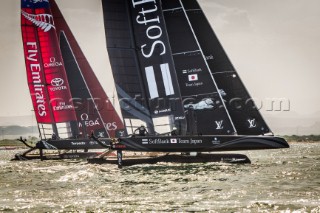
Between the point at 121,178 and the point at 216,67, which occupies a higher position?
the point at 216,67

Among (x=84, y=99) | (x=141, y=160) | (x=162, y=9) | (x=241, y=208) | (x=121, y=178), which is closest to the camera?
(x=241, y=208)

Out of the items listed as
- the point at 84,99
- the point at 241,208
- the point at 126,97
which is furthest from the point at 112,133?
the point at 241,208

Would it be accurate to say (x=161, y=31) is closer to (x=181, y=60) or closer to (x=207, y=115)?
(x=181, y=60)

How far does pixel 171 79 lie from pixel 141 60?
6.32ft

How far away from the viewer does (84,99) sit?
116 feet

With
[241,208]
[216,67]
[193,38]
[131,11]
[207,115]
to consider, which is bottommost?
[241,208]

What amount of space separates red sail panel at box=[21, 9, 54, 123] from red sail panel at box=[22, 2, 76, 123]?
0.62 ft

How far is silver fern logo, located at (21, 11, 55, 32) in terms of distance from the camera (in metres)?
32.8

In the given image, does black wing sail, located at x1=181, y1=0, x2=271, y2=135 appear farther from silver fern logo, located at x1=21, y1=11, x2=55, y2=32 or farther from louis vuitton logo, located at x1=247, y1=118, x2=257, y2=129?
silver fern logo, located at x1=21, y1=11, x2=55, y2=32

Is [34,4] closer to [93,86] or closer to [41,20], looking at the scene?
[41,20]

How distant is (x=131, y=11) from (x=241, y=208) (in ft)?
48.7

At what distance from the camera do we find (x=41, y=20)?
108 feet

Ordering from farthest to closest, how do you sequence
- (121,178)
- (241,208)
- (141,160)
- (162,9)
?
(162,9)
(141,160)
(121,178)
(241,208)

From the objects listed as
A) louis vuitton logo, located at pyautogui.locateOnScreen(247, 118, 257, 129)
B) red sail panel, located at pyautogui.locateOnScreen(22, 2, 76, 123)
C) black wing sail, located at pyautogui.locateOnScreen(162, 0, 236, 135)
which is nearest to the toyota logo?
red sail panel, located at pyautogui.locateOnScreen(22, 2, 76, 123)
